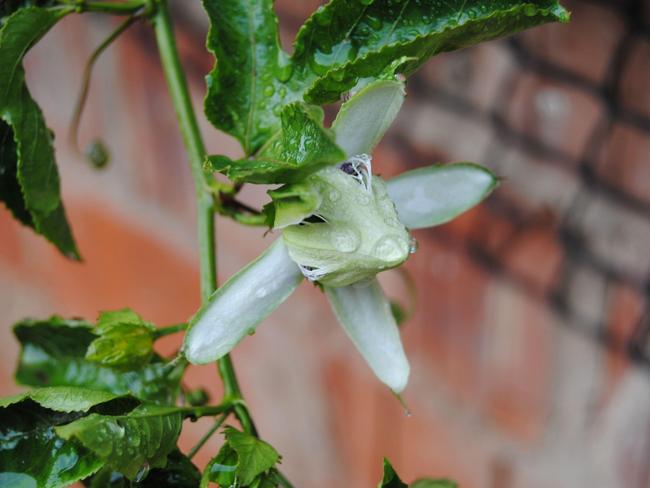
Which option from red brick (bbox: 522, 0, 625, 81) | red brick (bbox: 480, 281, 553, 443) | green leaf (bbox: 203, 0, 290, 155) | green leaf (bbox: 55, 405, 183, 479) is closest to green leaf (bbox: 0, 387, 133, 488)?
green leaf (bbox: 55, 405, 183, 479)

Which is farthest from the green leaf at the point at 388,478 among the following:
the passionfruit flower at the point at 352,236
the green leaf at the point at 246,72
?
the green leaf at the point at 246,72

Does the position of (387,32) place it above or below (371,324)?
above

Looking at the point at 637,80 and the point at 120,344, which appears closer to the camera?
the point at 120,344

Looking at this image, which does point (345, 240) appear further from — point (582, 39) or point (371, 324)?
point (582, 39)

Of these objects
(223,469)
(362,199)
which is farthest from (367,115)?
(223,469)

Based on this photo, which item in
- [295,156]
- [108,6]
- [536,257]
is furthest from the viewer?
[536,257]

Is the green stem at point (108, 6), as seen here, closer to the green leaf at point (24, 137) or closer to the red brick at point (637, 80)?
the green leaf at point (24, 137)

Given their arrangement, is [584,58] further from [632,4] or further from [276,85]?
[276,85]

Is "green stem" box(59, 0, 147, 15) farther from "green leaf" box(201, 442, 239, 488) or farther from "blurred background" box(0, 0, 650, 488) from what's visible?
"blurred background" box(0, 0, 650, 488)
